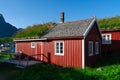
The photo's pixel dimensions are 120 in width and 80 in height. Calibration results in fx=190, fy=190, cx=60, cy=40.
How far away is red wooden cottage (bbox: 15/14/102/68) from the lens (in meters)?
19.1

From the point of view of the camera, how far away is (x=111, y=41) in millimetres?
27375

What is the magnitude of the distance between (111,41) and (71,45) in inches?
389

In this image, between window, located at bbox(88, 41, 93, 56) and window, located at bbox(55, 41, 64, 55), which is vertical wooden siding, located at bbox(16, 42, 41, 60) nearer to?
window, located at bbox(55, 41, 64, 55)

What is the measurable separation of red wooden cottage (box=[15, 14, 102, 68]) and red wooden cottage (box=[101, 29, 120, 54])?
13.4 ft

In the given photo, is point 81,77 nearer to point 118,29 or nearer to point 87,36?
point 87,36

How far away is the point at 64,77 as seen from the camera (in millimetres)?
13781

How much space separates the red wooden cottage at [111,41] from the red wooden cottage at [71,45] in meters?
4.07

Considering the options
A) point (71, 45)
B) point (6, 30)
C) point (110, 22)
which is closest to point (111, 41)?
point (110, 22)

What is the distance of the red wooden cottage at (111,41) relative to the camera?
26750 millimetres

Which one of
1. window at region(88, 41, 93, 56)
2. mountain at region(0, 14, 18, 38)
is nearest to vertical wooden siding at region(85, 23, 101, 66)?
window at region(88, 41, 93, 56)

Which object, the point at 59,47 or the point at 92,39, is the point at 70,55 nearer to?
the point at 59,47

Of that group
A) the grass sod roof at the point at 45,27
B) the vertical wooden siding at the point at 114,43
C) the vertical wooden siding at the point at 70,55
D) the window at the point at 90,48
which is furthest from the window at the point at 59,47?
the vertical wooden siding at the point at 114,43

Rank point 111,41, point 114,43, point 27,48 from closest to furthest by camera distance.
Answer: point 27,48 → point 114,43 → point 111,41

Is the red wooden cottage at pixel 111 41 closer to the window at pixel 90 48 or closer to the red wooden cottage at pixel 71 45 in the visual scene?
the red wooden cottage at pixel 71 45
